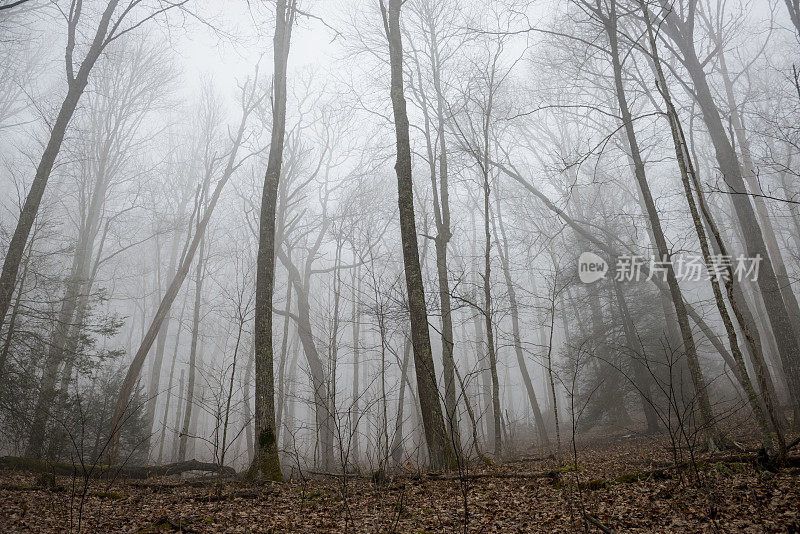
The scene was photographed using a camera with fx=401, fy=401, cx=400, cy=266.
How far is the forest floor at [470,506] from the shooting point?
10.2 feet

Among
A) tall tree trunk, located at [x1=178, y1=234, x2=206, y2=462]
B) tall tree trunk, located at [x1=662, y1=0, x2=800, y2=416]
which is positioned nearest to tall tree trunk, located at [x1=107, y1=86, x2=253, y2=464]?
tall tree trunk, located at [x1=178, y1=234, x2=206, y2=462]

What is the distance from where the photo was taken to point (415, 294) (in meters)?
6.07

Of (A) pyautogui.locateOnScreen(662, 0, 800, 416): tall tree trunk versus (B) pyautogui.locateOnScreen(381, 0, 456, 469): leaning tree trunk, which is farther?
(A) pyautogui.locateOnScreen(662, 0, 800, 416): tall tree trunk

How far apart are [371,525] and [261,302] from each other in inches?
153

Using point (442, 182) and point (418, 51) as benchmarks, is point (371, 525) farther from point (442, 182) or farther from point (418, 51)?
point (418, 51)

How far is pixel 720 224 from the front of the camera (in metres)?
18.6

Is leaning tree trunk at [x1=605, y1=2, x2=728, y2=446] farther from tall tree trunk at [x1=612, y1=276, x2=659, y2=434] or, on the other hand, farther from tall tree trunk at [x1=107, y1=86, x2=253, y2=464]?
tall tree trunk at [x1=107, y1=86, x2=253, y2=464]

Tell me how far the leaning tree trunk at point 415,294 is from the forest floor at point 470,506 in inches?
21.6

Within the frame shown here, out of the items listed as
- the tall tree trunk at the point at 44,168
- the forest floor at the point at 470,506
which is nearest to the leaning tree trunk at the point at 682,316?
the forest floor at the point at 470,506

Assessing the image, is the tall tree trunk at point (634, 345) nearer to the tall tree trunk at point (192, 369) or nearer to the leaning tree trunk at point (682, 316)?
the leaning tree trunk at point (682, 316)

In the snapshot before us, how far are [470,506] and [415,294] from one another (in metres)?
2.95

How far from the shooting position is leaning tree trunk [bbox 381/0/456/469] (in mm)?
5430

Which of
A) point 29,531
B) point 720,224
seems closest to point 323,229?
point 29,531

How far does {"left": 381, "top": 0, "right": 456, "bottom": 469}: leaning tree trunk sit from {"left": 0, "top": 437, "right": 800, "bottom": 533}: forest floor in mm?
548
